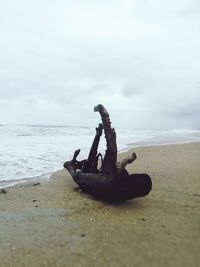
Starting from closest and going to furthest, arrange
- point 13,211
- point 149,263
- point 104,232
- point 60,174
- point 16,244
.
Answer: point 149,263 → point 16,244 → point 104,232 → point 13,211 → point 60,174

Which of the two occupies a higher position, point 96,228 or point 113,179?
point 113,179

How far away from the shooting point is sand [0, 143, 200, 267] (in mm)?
3902

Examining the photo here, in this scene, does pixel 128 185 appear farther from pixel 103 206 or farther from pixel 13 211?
pixel 13 211

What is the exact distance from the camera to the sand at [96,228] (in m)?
3.90

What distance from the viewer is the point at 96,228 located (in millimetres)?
4980

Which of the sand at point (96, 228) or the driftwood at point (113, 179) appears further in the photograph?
the driftwood at point (113, 179)

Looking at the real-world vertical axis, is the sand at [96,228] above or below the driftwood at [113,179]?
below

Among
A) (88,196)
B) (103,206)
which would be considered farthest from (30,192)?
(103,206)

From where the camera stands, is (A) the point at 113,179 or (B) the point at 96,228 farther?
(A) the point at 113,179

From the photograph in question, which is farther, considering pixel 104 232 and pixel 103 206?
pixel 103 206

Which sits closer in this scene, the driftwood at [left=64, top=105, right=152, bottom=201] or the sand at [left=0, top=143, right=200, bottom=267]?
the sand at [left=0, top=143, right=200, bottom=267]

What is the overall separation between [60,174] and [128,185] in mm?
4350

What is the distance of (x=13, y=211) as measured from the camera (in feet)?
19.8

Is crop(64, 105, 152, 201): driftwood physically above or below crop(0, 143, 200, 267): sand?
above
